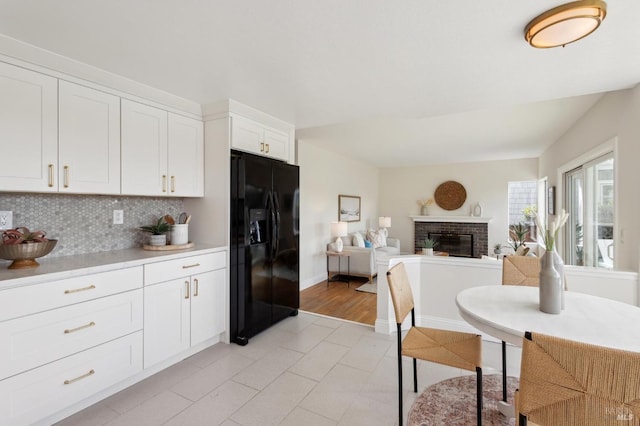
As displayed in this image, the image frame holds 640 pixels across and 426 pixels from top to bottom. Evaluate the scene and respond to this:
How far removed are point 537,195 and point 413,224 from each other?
9.06 ft

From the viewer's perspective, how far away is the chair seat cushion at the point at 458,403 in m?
1.80

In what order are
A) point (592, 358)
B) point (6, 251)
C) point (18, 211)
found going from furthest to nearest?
point (18, 211)
point (6, 251)
point (592, 358)

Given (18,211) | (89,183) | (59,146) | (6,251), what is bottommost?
(6,251)

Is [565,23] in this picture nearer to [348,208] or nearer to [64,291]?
[64,291]

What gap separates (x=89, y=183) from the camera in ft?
7.10

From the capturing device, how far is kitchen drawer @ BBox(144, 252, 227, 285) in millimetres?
2256

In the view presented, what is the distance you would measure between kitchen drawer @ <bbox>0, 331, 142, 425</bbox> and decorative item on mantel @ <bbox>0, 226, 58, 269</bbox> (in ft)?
2.13

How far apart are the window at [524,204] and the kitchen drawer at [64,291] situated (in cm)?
725

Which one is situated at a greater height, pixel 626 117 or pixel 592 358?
pixel 626 117

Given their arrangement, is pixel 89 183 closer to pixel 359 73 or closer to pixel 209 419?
pixel 209 419

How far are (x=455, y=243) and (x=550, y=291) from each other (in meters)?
6.40

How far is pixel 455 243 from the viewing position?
7.46 m


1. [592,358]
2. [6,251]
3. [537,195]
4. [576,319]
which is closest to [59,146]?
[6,251]

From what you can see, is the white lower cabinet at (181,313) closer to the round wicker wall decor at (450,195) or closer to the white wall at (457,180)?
the white wall at (457,180)
